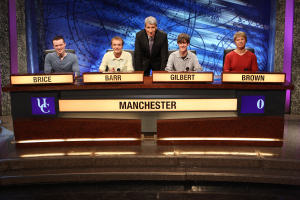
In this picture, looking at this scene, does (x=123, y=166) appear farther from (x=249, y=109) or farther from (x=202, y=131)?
(x=249, y=109)

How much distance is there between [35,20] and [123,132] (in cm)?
341

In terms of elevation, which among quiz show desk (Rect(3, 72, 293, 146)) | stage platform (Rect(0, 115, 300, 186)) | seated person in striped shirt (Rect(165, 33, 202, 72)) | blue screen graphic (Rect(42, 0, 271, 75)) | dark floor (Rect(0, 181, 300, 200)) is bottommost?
dark floor (Rect(0, 181, 300, 200))

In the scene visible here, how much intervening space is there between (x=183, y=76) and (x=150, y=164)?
813 millimetres

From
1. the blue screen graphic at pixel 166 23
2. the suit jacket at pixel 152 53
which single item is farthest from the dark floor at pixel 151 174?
the blue screen graphic at pixel 166 23

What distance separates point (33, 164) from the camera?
7.73 ft

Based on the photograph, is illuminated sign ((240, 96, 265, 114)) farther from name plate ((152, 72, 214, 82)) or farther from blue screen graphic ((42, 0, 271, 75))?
blue screen graphic ((42, 0, 271, 75))

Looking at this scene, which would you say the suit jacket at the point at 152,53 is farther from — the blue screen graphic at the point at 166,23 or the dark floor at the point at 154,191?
the blue screen graphic at the point at 166,23

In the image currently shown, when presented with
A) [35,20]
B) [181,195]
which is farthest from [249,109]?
[35,20]

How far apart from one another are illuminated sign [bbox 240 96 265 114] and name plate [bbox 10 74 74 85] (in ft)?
5.17

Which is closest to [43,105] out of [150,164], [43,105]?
[43,105]

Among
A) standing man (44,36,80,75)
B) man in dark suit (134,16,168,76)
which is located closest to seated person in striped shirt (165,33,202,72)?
man in dark suit (134,16,168,76)

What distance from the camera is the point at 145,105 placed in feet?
8.49

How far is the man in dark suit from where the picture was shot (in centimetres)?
336

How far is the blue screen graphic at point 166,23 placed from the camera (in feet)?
16.0
